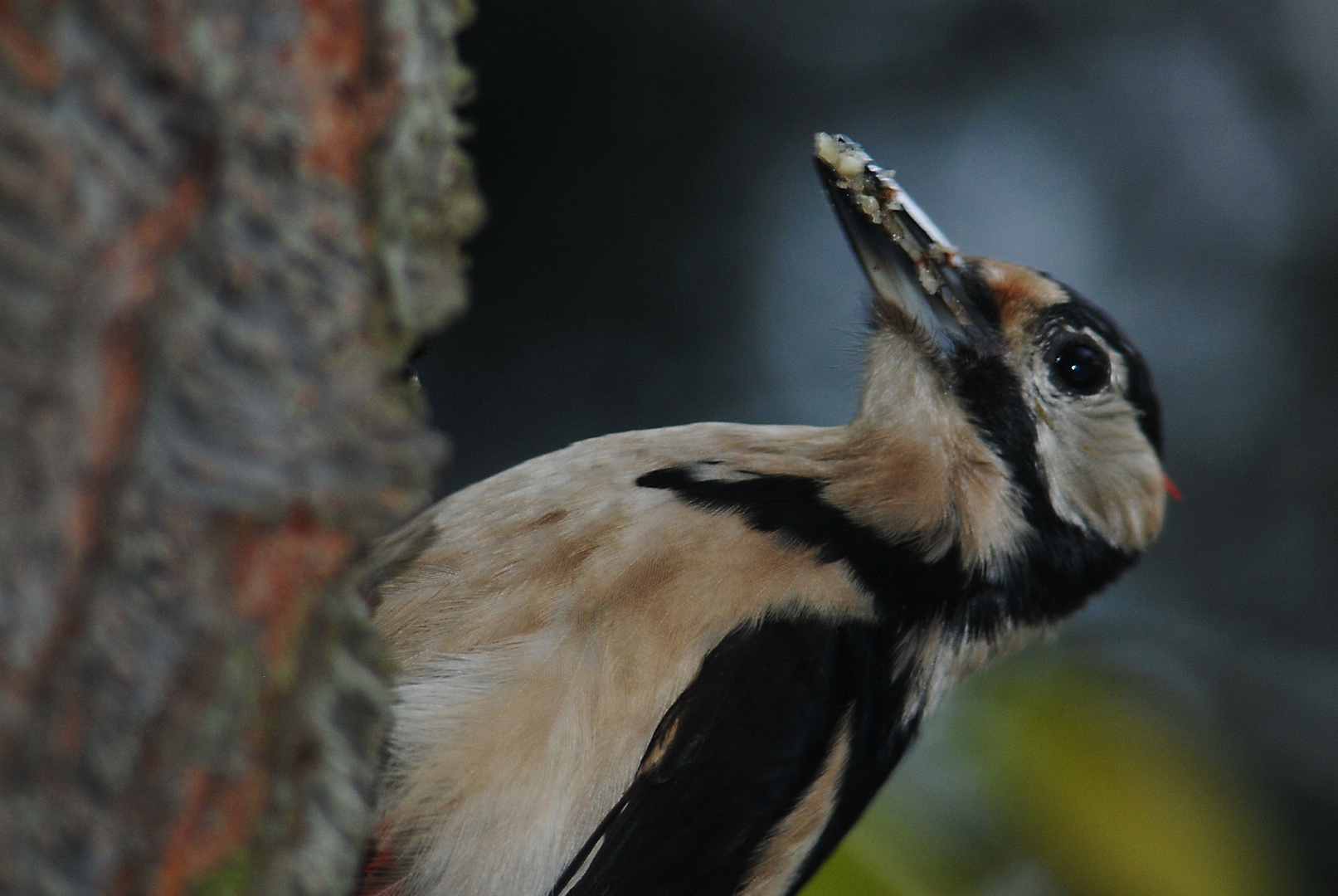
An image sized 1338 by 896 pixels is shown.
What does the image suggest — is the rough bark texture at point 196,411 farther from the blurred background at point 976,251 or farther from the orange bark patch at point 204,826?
the blurred background at point 976,251

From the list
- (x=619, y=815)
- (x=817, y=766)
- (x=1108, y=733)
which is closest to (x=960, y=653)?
(x=817, y=766)

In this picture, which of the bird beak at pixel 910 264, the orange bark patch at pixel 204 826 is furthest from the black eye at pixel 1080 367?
the orange bark patch at pixel 204 826

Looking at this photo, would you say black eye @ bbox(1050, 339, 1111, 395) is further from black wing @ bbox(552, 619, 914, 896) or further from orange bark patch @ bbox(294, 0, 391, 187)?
orange bark patch @ bbox(294, 0, 391, 187)

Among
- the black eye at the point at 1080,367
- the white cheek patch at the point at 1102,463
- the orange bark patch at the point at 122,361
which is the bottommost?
the white cheek patch at the point at 1102,463

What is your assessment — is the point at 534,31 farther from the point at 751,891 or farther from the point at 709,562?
the point at 751,891

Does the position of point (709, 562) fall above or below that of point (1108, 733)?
above

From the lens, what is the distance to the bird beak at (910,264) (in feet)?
6.14

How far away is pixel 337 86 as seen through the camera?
25.9 inches

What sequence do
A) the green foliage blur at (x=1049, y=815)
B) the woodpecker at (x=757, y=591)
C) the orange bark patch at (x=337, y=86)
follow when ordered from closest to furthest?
the orange bark patch at (x=337, y=86) < the woodpecker at (x=757, y=591) < the green foliage blur at (x=1049, y=815)

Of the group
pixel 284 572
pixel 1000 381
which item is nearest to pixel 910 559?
pixel 1000 381

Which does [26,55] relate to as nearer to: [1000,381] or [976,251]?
[1000,381]

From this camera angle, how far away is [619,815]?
4.81ft

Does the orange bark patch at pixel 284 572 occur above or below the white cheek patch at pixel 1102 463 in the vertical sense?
above

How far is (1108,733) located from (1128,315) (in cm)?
257
